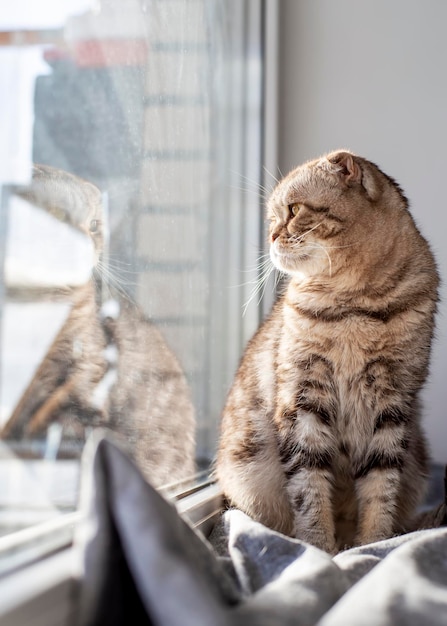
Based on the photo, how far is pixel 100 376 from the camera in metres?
1.21

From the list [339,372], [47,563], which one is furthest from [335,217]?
[47,563]

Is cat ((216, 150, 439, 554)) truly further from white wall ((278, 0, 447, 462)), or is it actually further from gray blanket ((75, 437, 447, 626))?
white wall ((278, 0, 447, 462))

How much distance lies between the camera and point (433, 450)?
2.17 m

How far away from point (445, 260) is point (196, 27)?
1.12 m

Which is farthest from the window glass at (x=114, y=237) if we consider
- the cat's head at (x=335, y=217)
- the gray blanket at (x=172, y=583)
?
the cat's head at (x=335, y=217)

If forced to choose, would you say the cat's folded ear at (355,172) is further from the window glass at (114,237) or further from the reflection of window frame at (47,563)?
the reflection of window frame at (47,563)

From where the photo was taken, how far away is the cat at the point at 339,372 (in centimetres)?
130

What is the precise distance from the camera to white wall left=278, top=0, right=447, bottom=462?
7.23 feet

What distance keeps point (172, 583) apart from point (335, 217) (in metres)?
0.94

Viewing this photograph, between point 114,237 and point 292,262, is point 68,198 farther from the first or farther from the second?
point 292,262

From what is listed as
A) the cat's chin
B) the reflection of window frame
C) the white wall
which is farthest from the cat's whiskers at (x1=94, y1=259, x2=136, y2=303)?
the white wall

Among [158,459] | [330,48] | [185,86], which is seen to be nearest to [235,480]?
[158,459]

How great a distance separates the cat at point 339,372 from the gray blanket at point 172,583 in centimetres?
55

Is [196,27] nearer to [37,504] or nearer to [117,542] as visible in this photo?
[37,504]
